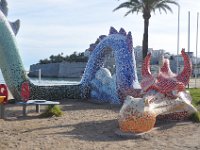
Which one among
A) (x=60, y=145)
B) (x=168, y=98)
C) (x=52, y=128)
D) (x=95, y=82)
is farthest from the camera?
(x=95, y=82)

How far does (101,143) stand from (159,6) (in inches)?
911

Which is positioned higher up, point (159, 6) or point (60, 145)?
point (159, 6)

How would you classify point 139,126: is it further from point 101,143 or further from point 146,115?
point 101,143

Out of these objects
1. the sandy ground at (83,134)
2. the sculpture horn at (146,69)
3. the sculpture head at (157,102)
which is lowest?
the sandy ground at (83,134)

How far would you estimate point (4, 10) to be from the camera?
16.2m

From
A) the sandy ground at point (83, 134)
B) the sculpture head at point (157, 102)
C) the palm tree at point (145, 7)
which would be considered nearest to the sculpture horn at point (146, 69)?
the sculpture head at point (157, 102)

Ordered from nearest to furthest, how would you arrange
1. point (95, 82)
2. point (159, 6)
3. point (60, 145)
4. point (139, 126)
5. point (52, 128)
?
point (60, 145) → point (139, 126) → point (52, 128) → point (95, 82) → point (159, 6)

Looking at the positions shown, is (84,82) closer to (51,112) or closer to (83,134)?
(51,112)

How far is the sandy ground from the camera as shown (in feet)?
28.3

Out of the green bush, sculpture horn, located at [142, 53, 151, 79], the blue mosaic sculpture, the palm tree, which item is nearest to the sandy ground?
the green bush

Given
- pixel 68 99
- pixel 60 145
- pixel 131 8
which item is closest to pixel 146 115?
pixel 60 145

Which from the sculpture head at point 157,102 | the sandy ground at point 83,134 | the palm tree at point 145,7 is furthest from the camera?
the palm tree at point 145,7

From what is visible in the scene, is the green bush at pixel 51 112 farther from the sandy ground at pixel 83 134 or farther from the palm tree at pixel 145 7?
the palm tree at pixel 145 7

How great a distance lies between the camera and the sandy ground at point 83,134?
864cm
